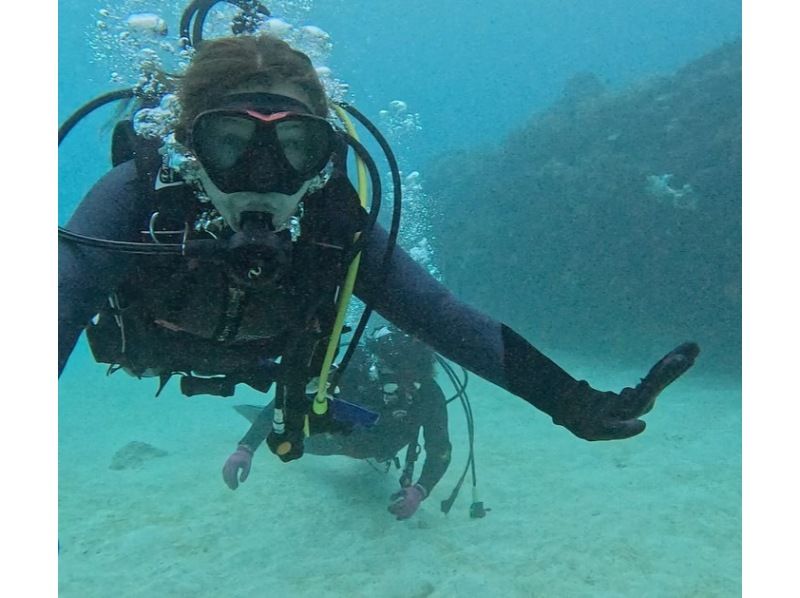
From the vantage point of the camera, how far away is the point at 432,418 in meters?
5.69

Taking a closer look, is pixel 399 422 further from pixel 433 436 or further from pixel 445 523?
pixel 445 523

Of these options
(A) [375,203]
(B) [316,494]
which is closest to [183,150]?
(A) [375,203]

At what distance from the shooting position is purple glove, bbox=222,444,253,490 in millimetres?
5168

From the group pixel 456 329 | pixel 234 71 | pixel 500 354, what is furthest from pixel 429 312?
pixel 234 71

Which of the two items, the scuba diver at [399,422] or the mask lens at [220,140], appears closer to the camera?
the mask lens at [220,140]

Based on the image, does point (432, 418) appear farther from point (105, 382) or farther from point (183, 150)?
point (105, 382)

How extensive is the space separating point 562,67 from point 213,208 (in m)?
67.6

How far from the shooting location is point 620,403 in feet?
6.03

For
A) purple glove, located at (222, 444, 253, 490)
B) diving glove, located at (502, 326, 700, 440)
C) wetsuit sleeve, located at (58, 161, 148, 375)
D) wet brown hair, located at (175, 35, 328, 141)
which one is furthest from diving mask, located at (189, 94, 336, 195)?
purple glove, located at (222, 444, 253, 490)

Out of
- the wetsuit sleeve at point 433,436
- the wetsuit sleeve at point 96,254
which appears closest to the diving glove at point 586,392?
the wetsuit sleeve at point 96,254

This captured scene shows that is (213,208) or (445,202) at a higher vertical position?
(445,202)

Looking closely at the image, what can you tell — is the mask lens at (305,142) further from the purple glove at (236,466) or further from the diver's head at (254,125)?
the purple glove at (236,466)

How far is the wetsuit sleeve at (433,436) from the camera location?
5508 millimetres

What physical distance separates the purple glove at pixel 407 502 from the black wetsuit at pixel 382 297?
11.1 feet
